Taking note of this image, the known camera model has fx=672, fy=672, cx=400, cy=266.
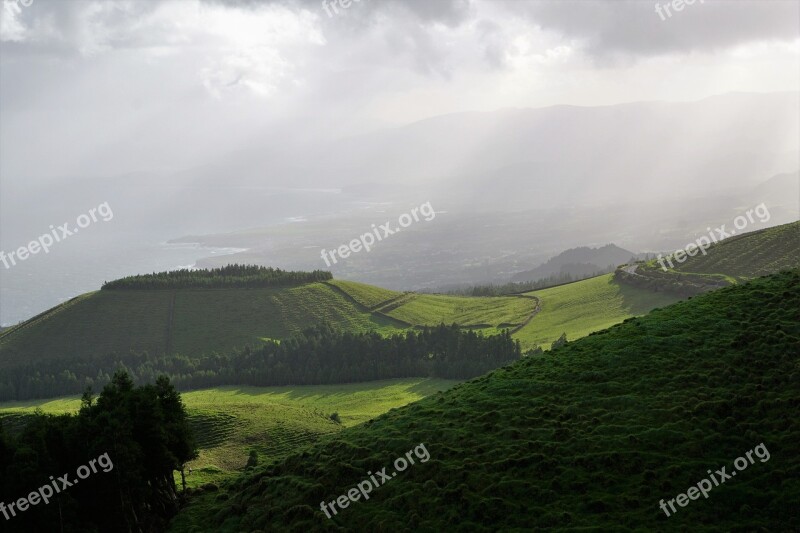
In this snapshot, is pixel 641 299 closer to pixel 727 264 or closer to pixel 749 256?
pixel 727 264

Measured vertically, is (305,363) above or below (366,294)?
below

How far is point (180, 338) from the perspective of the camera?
493ft

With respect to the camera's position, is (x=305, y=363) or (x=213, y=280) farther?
(x=213, y=280)

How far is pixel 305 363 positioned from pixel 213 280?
59.1 meters

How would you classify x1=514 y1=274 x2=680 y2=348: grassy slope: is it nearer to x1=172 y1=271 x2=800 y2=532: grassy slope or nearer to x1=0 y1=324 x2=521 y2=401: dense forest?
x1=0 y1=324 x2=521 y2=401: dense forest

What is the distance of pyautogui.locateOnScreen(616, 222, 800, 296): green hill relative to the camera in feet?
378

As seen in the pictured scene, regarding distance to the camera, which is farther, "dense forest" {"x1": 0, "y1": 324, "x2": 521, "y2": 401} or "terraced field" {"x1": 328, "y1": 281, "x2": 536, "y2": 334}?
"terraced field" {"x1": 328, "y1": 281, "x2": 536, "y2": 334}


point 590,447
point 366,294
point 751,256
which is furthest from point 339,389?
point 590,447

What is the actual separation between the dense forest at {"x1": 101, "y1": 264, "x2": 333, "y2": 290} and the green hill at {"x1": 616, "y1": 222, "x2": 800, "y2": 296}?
83.8 m

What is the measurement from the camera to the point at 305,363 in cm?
12606

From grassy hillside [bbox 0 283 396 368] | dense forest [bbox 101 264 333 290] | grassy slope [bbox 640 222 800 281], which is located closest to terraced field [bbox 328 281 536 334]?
grassy hillside [bbox 0 283 396 368]

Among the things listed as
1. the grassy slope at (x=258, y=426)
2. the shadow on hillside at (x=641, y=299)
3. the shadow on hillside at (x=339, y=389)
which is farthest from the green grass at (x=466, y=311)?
the grassy slope at (x=258, y=426)

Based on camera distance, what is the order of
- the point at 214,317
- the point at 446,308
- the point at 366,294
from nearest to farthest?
the point at 214,317 → the point at 446,308 → the point at 366,294

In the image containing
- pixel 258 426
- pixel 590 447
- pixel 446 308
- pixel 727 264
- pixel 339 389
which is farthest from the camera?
pixel 446 308
